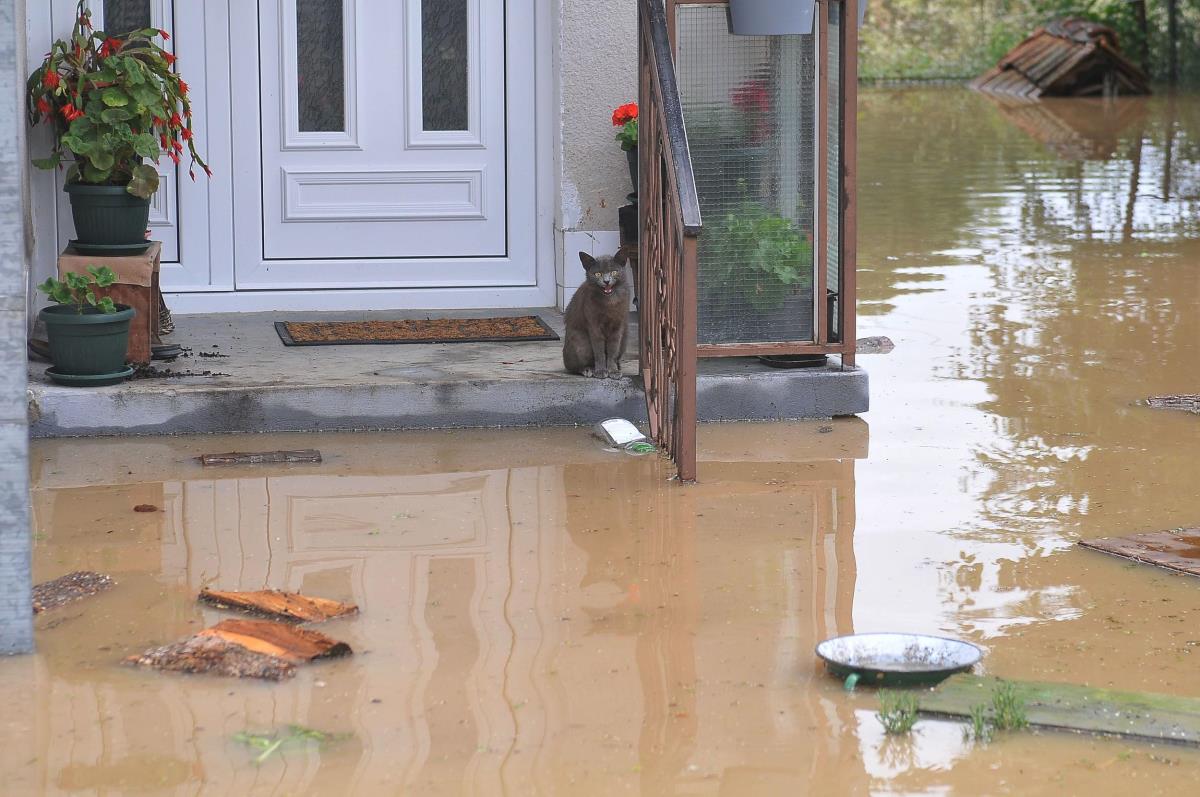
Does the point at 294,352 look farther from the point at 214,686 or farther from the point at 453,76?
the point at 214,686

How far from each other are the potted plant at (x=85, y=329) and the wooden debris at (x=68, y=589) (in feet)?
5.65

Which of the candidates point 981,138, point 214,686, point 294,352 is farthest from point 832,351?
point 981,138

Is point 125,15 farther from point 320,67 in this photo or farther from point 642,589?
point 642,589

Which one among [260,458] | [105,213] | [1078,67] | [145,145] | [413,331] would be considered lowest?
[260,458]

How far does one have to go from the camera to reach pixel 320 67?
7.74m

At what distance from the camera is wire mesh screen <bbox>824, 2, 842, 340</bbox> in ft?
21.1

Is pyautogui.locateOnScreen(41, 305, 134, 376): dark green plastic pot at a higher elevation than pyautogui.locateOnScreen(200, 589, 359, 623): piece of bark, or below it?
higher

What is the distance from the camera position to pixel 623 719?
11.9 ft

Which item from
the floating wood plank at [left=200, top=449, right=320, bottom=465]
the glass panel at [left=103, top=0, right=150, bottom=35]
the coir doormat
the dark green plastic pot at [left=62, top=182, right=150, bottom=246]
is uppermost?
the glass panel at [left=103, top=0, right=150, bottom=35]

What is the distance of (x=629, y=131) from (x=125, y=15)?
237cm

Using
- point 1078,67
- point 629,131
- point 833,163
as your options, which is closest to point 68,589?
point 833,163

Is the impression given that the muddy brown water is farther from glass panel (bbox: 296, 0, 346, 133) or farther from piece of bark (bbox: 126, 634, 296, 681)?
glass panel (bbox: 296, 0, 346, 133)

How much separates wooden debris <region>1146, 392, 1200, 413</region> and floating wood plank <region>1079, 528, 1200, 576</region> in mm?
1772

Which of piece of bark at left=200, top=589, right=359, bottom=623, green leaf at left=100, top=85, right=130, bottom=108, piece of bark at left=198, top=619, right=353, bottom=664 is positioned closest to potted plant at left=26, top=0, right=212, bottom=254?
green leaf at left=100, top=85, right=130, bottom=108
